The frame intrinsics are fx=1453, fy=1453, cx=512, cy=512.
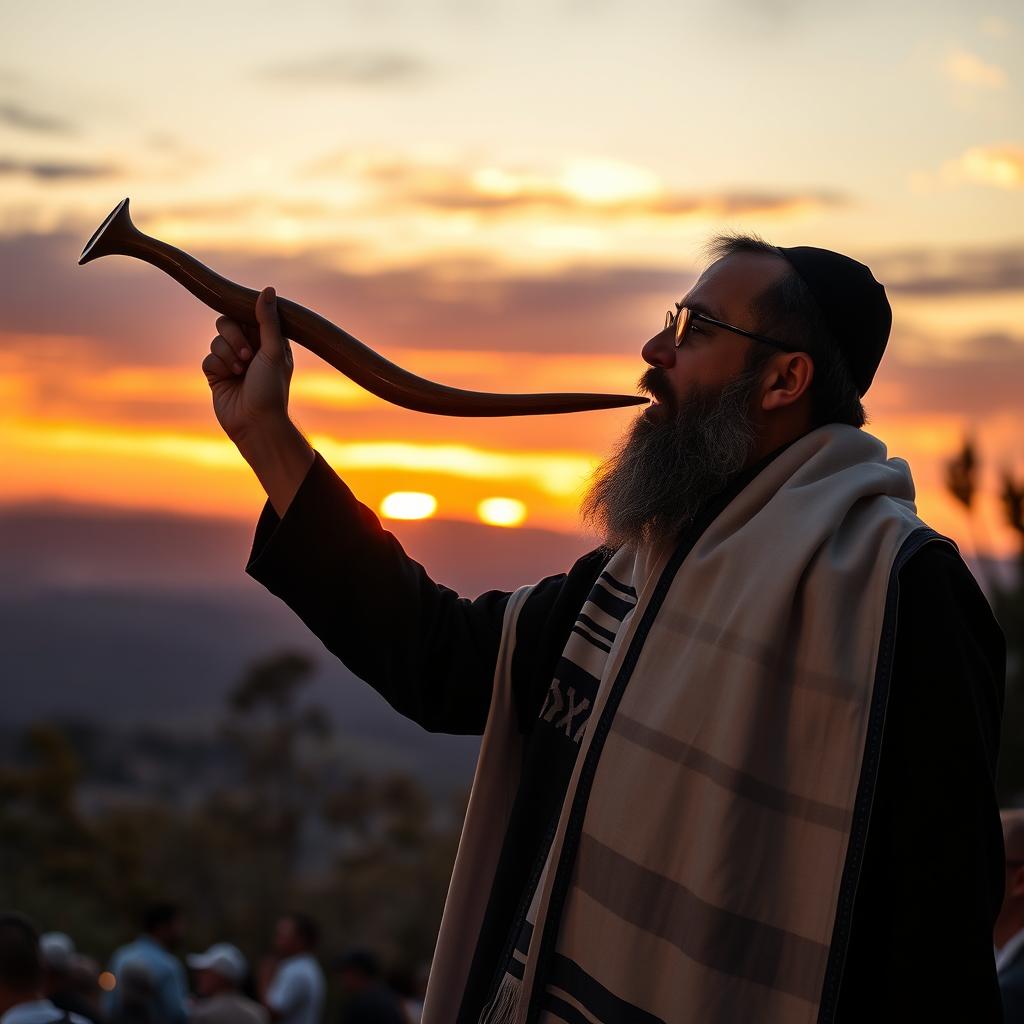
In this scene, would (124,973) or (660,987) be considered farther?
(124,973)

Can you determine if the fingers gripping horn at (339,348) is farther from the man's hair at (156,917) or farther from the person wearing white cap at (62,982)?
the man's hair at (156,917)

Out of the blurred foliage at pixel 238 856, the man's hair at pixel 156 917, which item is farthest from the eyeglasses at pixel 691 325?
the blurred foliage at pixel 238 856

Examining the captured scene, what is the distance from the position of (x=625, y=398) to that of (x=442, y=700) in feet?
2.16

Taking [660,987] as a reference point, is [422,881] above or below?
below

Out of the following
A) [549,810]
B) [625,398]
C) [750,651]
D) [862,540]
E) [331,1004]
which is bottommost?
[331,1004]

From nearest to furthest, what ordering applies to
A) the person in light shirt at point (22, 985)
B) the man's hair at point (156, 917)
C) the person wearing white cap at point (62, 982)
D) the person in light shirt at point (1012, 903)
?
the person in light shirt at point (1012, 903) → the person in light shirt at point (22, 985) → the person wearing white cap at point (62, 982) → the man's hair at point (156, 917)

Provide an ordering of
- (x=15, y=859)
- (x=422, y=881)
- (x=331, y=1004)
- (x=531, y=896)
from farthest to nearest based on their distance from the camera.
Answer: (x=422, y=881) < (x=15, y=859) < (x=331, y=1004) < (x=531, y=896)

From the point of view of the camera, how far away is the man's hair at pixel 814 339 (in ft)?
8.54

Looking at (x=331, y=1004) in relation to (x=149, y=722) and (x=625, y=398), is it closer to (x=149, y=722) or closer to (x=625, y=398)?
(x=625, y=398)

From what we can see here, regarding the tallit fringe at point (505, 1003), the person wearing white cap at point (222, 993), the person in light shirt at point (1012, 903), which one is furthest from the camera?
the person wearing white cap at point (222, 993)

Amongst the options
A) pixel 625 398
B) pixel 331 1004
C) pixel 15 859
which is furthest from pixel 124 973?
pixel 15 859

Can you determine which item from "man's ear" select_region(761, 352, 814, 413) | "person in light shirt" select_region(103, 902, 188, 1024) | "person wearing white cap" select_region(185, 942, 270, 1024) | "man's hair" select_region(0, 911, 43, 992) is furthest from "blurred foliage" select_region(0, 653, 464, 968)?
"man's ear" select_region(761, 352, 814, 413)

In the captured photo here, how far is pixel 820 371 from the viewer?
8.55 feet

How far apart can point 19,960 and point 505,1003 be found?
3.17 meters
